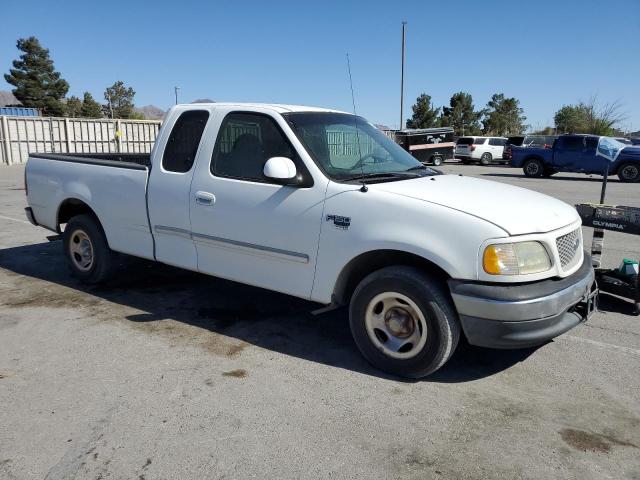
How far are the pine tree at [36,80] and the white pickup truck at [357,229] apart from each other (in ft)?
222

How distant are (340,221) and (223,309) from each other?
6.15 ft

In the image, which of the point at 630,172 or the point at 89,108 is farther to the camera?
the point at 89,108

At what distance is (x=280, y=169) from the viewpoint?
379 centimetres

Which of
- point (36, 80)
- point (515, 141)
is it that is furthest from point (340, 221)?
point (36, 80)

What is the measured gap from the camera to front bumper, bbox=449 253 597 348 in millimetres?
3209

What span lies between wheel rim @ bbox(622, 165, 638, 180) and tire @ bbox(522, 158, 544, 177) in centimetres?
301

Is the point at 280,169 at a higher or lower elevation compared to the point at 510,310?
higher

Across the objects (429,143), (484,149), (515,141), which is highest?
(515,141)

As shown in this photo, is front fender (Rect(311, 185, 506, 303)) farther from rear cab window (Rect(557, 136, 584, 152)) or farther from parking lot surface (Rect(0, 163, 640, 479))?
rear cab window (Rect(557, 136, 584, 152))

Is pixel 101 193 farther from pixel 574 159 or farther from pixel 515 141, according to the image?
pixel 515 141

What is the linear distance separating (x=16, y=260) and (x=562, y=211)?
6.49 m

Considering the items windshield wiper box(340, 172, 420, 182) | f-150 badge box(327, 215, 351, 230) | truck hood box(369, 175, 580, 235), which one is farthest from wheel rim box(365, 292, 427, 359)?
windshield wiper box(340, 172, 420, 182)

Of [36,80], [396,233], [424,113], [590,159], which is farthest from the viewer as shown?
[36,80]

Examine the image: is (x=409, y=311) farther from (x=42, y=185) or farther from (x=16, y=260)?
(x=16, y=260)
